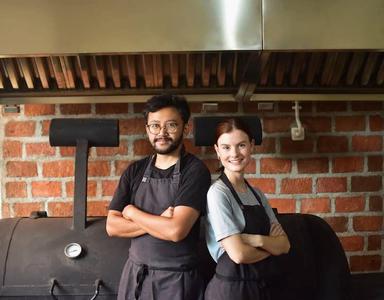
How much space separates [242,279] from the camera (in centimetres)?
128

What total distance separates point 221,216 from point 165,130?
30 cm

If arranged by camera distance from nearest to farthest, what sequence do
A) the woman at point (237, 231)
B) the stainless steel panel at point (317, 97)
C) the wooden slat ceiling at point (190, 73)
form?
the woman at point (237, 231), the wooden slat ceiling at point (190, 73), the stainless steel panel at point (317, 97)

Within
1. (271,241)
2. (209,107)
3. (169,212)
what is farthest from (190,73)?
(271,241)

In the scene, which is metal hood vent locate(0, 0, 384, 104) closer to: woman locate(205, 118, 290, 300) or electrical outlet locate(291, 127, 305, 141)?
woman locate(205, 118, 290, 300)

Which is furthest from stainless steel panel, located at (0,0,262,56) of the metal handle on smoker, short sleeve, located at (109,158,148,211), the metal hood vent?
the metal handle on smoker

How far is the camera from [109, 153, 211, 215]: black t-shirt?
1.34 m

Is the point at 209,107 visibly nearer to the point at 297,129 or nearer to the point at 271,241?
the point at 297,129

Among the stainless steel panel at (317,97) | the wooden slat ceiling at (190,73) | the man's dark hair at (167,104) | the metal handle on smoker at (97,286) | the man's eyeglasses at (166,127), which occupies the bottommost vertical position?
the metal handle on smoker at (97,286)

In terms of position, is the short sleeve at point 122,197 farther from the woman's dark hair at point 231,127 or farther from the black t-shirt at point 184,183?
the woman's dark hair at point 231,127

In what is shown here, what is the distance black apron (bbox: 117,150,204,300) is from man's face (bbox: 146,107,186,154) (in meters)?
0.09

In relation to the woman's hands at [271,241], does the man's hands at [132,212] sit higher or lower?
higher

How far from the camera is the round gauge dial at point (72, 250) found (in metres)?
1.45

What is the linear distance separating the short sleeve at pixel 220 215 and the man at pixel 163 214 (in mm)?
43

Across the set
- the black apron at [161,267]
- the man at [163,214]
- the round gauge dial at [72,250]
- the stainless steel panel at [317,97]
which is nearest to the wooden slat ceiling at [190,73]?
the stainless steel panel at [317,97]
